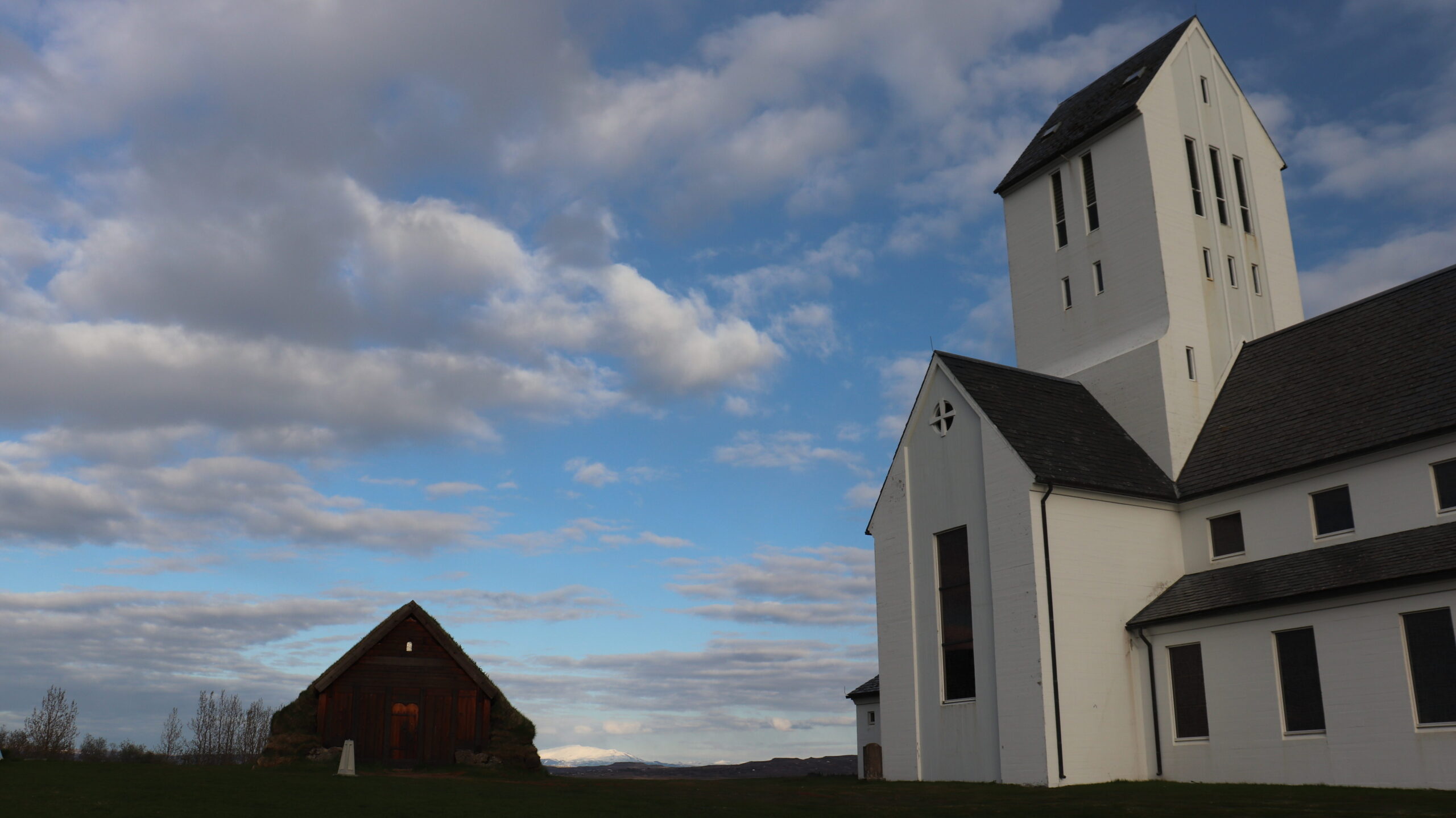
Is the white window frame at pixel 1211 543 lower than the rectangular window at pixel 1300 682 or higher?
higher

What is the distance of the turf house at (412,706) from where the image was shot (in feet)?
102

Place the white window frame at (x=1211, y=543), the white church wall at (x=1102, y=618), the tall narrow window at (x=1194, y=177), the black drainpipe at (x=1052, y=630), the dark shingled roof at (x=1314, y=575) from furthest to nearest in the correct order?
the tall narrow window at (x=1194, y=177), the white window frame at (x=1211, y=543), the white church wall at (x=1102, y=618), the black drainpipe at (x=1052, y=630), the dark shingled roof at (x=1314, y=575)

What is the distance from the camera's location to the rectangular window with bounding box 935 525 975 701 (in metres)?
29.0

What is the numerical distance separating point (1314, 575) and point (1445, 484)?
3.58 m

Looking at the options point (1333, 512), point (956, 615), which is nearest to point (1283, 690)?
point (1333, 512)

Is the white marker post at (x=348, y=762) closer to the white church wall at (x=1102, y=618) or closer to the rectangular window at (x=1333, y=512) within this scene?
the white church wall at (x=1102, y=618)

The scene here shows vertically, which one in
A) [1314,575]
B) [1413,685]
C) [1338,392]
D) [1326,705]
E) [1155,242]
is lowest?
[1326,705]

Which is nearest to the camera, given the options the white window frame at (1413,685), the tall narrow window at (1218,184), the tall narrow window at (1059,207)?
the white window frame at (1413,685)

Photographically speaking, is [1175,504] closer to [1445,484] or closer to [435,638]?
[1445,484]

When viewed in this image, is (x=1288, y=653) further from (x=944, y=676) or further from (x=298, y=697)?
(x=298, y=697)

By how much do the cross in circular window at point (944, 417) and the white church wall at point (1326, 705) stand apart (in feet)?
27.5

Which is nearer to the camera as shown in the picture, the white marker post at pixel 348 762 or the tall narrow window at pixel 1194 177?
the white marker post at pixel 348 762

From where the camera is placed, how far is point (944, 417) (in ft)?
104

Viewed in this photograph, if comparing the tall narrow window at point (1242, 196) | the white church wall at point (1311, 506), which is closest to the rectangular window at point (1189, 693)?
the white church wall at point (1311, 506)
